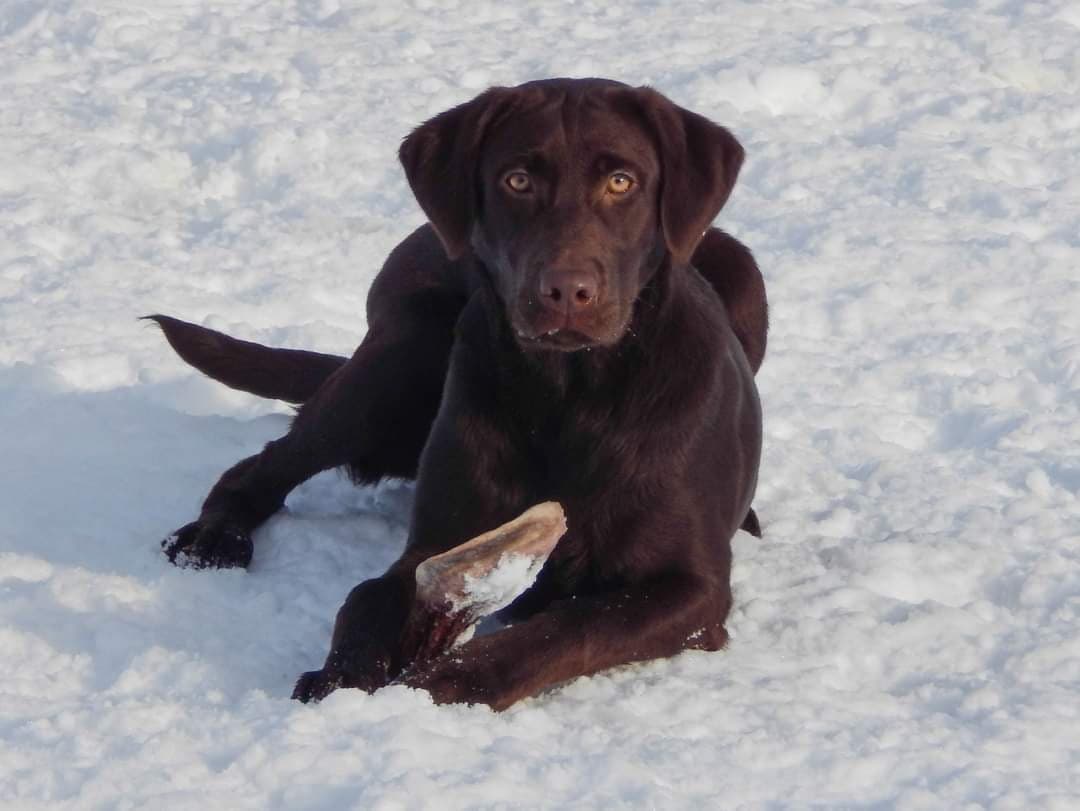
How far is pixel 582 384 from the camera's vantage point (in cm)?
348

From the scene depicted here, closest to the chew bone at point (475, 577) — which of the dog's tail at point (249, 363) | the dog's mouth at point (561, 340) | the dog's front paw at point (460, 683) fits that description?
the dog's front paw at point (460, 683)

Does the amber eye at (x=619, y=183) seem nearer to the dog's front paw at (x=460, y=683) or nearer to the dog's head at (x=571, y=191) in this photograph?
the dog's head at (x=571, y=191)

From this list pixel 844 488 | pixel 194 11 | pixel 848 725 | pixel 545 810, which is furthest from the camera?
pixel 194 11

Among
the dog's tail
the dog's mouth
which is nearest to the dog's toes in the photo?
the dog's mouth

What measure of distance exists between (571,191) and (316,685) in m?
1.12

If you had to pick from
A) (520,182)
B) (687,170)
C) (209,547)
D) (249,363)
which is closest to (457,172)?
(520,182)

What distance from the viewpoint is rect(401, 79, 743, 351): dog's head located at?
10.6 ft

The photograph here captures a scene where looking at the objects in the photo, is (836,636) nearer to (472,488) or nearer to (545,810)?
(472,488)

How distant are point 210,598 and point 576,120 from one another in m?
1.31

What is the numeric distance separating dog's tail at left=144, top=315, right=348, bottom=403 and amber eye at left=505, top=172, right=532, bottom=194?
137 cm

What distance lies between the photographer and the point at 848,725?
2928mm

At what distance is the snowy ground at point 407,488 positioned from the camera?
2.72m

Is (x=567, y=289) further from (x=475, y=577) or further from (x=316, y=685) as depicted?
(x=316, y=685)

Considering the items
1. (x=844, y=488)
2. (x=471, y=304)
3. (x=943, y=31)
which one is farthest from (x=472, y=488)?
(x=943, y=31)
